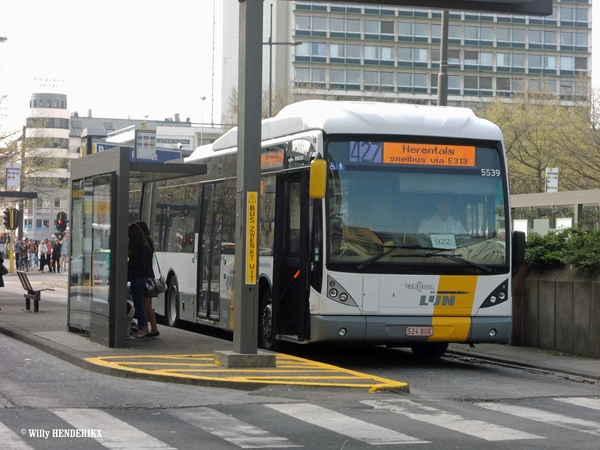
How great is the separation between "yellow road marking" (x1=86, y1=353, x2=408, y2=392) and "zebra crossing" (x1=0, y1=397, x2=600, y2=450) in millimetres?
904

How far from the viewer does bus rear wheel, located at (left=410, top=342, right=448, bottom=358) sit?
16.0 metres

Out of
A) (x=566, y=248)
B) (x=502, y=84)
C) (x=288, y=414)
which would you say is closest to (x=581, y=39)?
(x=502, y=84)

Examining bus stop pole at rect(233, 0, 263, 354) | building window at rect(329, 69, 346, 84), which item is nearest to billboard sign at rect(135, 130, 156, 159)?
bus stop pole at rect(233, 0, 263, 354)

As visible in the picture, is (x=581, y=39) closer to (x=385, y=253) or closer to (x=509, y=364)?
(x=509, y=364)

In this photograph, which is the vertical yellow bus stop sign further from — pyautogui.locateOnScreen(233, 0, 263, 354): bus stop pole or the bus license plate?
the bus license plate

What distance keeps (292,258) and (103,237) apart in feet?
8.93

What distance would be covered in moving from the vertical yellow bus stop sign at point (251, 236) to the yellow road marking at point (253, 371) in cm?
109

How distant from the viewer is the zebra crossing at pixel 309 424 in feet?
27.5

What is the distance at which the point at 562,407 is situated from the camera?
11.1 meters

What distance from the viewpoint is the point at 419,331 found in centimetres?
1437

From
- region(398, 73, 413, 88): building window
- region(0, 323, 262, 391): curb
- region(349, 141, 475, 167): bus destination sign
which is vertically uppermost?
region(398, 73, 413, 88): building window

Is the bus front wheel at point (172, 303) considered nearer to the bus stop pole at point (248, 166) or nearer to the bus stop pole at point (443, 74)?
the bus stop pole at point (443, 74)

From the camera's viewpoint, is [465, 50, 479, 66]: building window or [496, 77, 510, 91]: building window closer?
[465, 50, 479, 66]: building window

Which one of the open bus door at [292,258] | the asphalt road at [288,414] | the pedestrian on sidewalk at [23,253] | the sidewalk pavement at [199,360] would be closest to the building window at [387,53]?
the pedestrian on sidewalk at [23,253]
